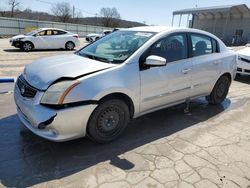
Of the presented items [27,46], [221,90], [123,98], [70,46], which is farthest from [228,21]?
[123,98]

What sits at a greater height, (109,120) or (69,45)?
(69,45)

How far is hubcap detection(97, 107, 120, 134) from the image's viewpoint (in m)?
3.34

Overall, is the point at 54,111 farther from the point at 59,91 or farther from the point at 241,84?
the point at 241,84

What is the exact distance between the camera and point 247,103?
577 cm

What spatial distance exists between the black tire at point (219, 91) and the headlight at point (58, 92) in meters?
3.39

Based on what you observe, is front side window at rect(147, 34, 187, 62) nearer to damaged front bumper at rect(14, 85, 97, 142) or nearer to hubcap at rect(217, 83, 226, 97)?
damaged front bumper at rect(14, 85, 97, 142)

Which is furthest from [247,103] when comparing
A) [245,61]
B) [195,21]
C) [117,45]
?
[195,21]

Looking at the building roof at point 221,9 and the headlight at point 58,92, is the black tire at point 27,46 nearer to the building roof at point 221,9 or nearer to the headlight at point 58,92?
the headlight at point 58,92

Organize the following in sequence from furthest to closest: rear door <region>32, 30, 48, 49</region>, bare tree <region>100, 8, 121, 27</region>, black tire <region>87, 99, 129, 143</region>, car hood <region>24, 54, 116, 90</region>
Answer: bare tree <region>100, 8, 121, 27</region>, rear door <region>32, 30, 48, 49</region>, black tire <region>87, 99, 129, 143</region>, car hood <region>24, 54, 116, 90</region>

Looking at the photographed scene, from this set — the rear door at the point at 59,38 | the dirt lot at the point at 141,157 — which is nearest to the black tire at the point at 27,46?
the rear door at the point at 59,38

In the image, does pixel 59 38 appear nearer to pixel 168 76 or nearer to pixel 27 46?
pixel 27 46

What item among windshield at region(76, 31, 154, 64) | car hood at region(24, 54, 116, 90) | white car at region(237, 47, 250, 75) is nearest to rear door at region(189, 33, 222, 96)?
windshield at region(76, 31, 154, 64)

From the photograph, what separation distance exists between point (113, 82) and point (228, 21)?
40.5 meters

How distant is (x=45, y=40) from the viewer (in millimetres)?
14758
